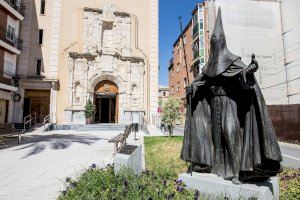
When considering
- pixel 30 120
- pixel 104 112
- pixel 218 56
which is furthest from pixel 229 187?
pixel 104 112

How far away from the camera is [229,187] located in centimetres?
379

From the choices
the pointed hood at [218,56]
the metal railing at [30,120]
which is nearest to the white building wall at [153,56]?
the metal railing at [30,120]

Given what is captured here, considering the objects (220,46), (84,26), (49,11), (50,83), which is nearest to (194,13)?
(84,26)

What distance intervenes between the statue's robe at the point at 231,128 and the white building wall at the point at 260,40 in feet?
66.2

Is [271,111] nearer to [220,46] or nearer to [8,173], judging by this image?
[220,46]

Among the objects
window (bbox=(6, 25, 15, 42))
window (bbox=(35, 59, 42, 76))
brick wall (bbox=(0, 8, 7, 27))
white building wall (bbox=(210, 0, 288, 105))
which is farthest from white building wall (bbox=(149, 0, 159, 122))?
brick wall (bbox=(0, 8, 7, 27))

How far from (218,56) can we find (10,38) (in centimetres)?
2283

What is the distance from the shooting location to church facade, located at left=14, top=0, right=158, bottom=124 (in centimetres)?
2273

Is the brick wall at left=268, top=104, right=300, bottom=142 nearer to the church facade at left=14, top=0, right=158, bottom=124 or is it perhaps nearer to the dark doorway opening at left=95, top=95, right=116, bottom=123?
the church facade at left=14, top=0, right=158, bottom=124

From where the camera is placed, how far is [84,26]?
24.0 m

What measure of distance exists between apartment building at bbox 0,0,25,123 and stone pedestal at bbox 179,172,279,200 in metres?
19.7

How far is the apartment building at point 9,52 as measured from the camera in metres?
20.3

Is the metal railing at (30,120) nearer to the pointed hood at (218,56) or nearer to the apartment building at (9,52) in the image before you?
the apartment building at (9,52)

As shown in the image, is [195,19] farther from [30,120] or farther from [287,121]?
[30,120]
